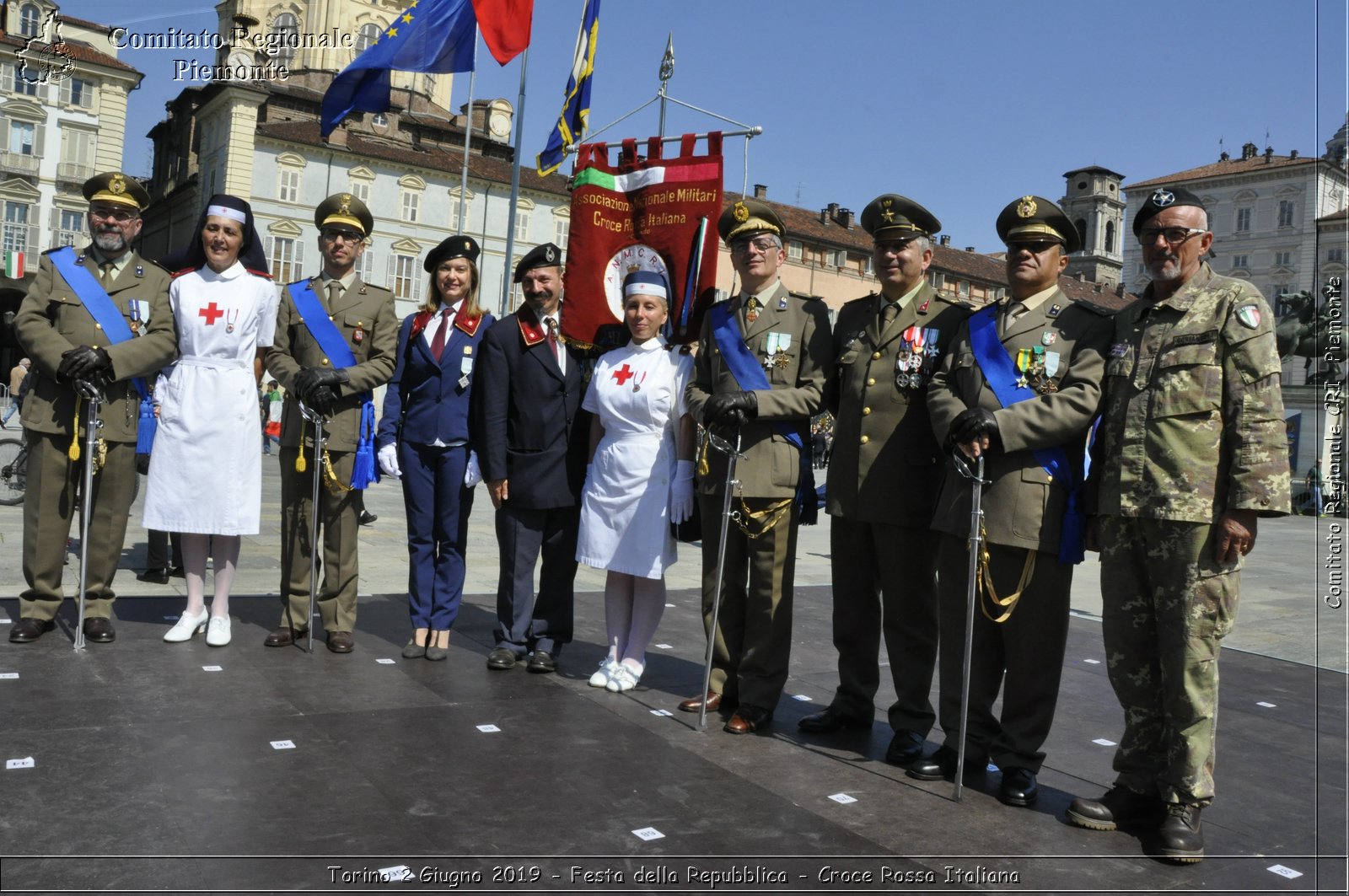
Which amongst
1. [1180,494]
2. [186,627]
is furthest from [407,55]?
[1180,494]

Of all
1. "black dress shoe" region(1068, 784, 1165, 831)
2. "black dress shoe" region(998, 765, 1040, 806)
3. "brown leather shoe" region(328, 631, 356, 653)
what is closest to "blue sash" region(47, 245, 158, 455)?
"brown leather shoe" region(328, 631, 356, 653)

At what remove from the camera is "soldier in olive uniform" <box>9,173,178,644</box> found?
Answer: 18.2 feet

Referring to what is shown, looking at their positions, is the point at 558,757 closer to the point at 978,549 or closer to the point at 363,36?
the point at 978,549

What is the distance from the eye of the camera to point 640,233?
19.3ft

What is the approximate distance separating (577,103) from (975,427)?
8.57 meters

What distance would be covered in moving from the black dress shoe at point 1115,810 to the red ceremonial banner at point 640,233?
9.02ft

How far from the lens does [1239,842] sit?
382cm

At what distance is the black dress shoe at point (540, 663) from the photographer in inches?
222

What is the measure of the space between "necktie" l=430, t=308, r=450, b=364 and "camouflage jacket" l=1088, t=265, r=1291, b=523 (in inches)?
132

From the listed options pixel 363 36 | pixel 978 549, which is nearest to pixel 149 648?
pixel 978 549

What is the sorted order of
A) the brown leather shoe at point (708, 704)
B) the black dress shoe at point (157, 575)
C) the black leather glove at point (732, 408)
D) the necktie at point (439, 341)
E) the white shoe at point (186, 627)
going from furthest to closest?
the black dress shoe at point (157, 575) < the necktie at point (439, 341) < the white shoe at point (186, 627) < the brown leather shoe at point (708, 704) < the black leather glove at point (732, 408)

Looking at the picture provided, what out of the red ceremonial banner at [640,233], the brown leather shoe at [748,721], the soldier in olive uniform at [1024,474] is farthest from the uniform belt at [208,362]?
the soldier in olive uniform at [1024,474]

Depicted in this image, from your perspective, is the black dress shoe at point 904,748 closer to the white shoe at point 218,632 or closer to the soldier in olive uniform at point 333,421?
the soldier in olive uniform at point 333,421

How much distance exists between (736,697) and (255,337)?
305cm
